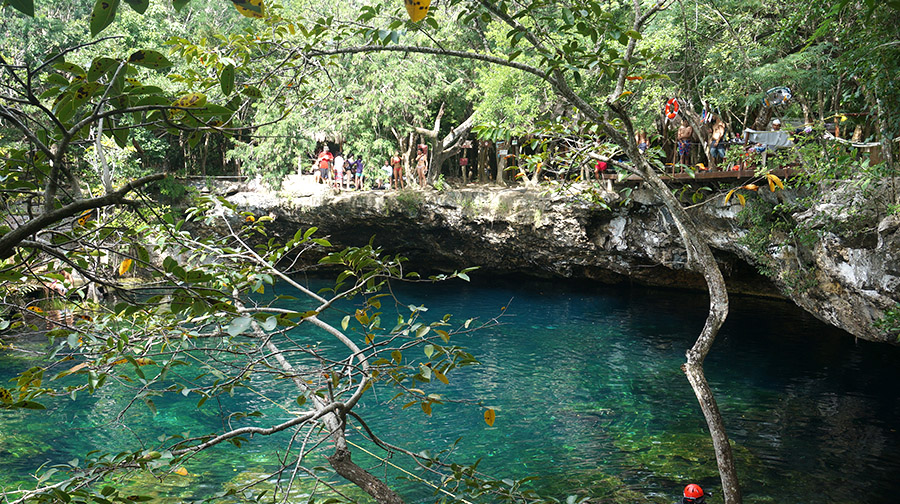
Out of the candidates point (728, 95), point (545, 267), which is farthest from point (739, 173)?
point (545, 267)

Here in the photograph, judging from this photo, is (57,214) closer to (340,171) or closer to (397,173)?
(340,171)

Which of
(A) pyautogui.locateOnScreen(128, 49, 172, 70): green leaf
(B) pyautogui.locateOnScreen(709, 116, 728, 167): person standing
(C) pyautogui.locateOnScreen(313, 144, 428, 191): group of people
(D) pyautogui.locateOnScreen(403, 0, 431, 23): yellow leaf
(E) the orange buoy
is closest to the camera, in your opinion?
(D) pyautogui.locateOnScreen(403, 0, 431, 23): yellow leaf

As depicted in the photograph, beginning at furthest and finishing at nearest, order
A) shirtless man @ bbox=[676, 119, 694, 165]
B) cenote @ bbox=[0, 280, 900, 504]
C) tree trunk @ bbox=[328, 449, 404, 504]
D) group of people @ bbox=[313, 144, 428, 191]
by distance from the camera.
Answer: group of people @ bbox=[313, 144, 428, 191] → shirtless man @ bbox=[676, 119, 694, 165] → cenote @ bbox=[0, 280, 900, 504] → tree trunk @ bbox=[328, 449, 404, 504]

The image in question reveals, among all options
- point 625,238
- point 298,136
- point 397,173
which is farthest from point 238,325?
point 397,173

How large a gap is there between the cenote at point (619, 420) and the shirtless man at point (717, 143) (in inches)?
153

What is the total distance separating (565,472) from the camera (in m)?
7.22

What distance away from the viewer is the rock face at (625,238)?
8.67 m

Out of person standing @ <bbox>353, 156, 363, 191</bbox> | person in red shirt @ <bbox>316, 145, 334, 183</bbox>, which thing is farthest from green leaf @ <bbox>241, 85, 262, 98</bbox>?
person in red shirt @ <bbox>316, 145, 334, 183</bbox>

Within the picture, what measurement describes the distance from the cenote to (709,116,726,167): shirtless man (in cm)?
389

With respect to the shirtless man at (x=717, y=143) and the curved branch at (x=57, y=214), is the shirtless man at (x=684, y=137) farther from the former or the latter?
the curved branch at (x=57, y=214)

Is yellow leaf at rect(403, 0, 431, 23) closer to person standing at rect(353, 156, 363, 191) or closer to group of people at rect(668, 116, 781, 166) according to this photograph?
group of people at rect(668, 116, 781, 166)

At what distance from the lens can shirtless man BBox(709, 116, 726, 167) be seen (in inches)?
501

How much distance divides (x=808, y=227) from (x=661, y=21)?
5.37m

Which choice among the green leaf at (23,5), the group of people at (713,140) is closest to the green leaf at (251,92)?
the green leaf at (23,5)
